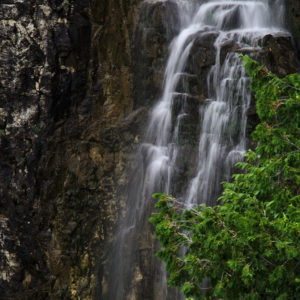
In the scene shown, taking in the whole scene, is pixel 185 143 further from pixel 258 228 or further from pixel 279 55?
pixel 258 228

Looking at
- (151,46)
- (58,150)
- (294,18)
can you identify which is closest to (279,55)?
(294,18)

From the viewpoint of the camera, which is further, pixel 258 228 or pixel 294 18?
pixel 294 18

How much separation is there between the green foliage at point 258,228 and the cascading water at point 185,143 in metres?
4.76

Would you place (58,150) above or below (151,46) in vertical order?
below

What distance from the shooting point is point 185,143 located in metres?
11.1

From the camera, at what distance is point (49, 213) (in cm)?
1141

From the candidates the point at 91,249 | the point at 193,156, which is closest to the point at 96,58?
the point at 193,156

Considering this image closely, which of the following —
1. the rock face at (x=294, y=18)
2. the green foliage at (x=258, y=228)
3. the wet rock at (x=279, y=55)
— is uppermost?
the rock face at (x=294, y=18)

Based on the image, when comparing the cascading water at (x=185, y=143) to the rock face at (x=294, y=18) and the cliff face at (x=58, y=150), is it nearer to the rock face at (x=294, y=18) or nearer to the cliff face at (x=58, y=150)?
the cliff face at (x=58, y=150)

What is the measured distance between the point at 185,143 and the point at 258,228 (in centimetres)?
663

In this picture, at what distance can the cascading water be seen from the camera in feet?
33.9

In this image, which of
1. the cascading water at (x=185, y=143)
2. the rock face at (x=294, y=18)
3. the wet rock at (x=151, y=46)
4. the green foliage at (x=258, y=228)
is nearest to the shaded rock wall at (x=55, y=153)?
the cascading water at (x=185, y=143)

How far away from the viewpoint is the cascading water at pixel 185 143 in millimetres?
10340

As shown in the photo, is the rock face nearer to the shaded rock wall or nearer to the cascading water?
the cascading water
